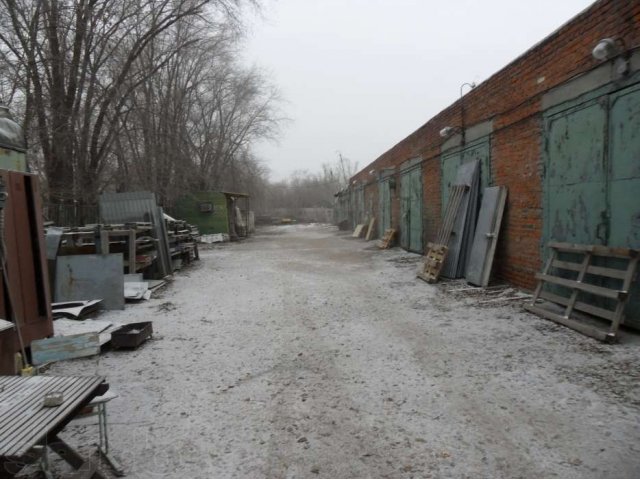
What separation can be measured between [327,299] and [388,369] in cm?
317

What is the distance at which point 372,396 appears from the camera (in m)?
3.30

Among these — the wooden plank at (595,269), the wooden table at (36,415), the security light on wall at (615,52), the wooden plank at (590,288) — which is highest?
the security light on wall at (615,52)

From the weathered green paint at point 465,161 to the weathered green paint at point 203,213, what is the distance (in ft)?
47.0

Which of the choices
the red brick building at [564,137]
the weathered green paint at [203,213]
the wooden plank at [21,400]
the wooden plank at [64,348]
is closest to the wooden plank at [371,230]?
the weathered green paint at [203,213]

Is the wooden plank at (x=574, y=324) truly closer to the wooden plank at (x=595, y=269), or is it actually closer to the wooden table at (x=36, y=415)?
the wooden plank at (x=595, y=269)

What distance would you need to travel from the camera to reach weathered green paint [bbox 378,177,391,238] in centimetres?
1714

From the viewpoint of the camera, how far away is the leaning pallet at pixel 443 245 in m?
8.19

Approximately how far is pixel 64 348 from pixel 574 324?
5102mm

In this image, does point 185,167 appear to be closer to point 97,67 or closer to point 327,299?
point 97,67

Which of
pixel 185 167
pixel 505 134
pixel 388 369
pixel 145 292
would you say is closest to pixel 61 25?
pixel 145 292

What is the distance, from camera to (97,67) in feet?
39.6

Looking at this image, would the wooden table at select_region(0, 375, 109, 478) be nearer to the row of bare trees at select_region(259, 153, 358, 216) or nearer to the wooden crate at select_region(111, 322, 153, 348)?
the wooden crate at select_region(111, 322, 153, 348)

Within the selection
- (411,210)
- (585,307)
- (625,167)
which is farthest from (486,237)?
(411,210)

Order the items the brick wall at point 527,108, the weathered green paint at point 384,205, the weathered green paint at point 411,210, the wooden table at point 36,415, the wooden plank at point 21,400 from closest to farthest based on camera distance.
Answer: the wooden table at point 36,415, the wooden plank at point 21,400, the brick wall at point 527,108, the weathered green paint at point 411,210, the weathered green paint at point 384,205
